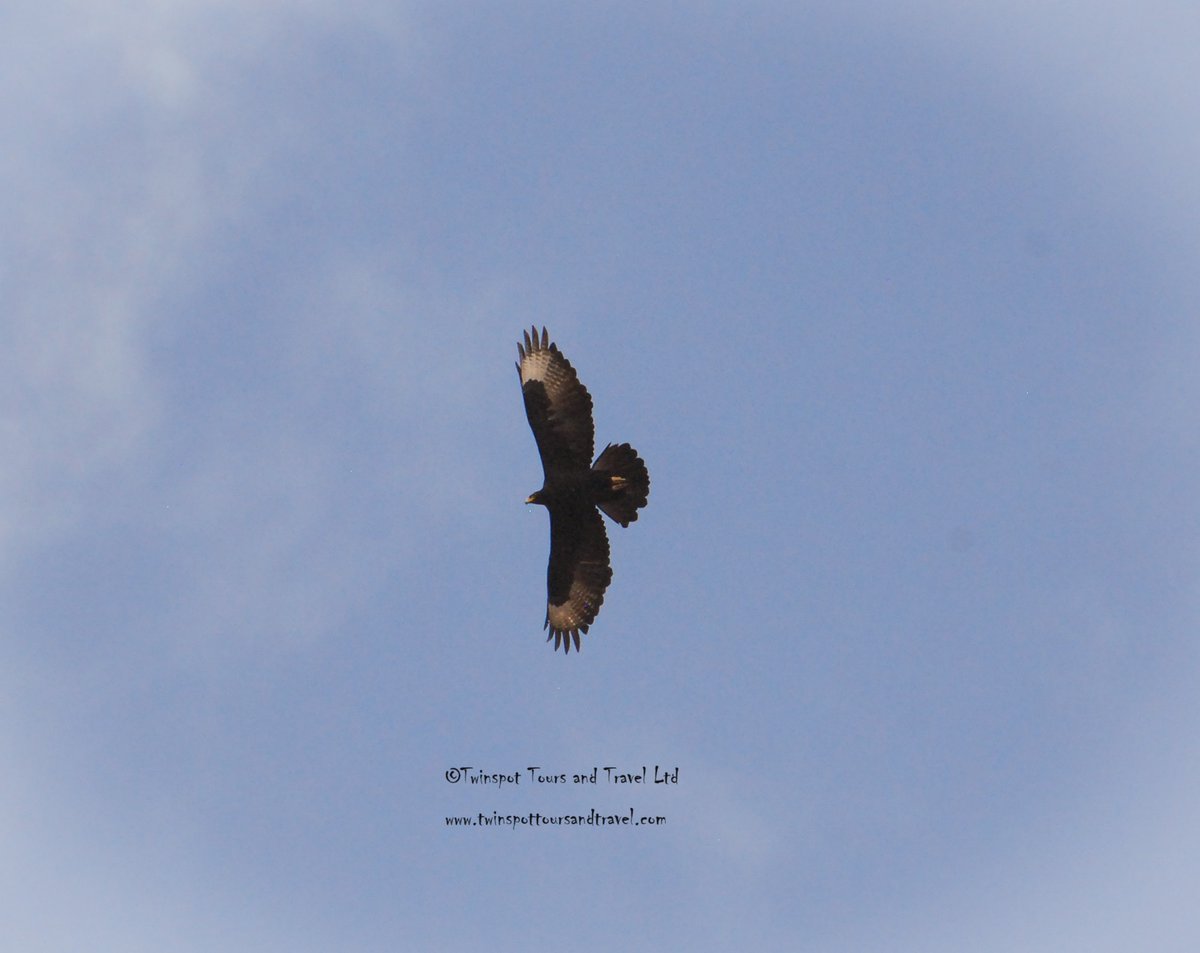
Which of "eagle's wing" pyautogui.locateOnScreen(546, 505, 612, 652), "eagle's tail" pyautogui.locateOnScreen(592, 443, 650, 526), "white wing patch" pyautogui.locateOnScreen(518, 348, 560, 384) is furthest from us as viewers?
"eagle's wing" pyautogui.locateOnScreen(546, 505, 612, 652)

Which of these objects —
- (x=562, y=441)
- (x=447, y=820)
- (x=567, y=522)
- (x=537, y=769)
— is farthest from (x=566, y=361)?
(x=447, y=820)

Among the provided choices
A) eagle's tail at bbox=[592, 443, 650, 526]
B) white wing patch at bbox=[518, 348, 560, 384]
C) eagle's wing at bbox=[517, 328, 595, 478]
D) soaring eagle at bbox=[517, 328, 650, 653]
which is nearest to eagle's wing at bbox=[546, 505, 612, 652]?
soaring eagle at bbox=[517, 328, 650, 653]

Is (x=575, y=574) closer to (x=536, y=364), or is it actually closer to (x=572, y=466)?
(x=572, y=466)

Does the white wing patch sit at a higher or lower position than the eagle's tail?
higher

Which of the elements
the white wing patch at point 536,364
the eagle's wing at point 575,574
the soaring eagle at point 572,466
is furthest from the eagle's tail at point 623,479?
the white wing patch at point 536,364

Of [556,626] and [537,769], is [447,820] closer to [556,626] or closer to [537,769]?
[537,769]

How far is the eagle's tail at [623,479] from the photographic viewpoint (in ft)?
43.3

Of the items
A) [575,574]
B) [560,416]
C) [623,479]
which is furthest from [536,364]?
[575,574]

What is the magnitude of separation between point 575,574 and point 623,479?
197cm

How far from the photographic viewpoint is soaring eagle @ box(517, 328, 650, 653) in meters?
13.3

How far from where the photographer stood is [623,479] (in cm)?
1320

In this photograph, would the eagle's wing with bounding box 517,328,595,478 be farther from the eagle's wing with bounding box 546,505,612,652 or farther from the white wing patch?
the eagle's wing with bounding box 546,505,612,652

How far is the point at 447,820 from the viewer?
44.2 ft

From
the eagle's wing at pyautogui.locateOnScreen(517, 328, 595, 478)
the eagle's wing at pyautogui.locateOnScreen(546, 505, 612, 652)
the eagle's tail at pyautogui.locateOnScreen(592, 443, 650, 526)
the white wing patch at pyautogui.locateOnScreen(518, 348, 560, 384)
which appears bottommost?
the eagle's wing at pyautogui.locateOnScreen(546, 505, 612, 652)
